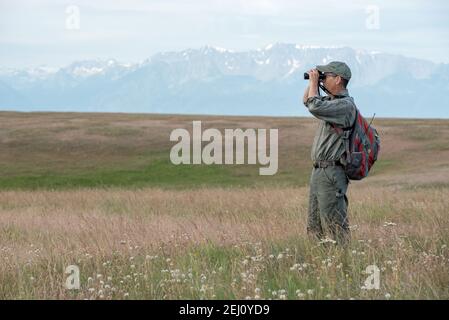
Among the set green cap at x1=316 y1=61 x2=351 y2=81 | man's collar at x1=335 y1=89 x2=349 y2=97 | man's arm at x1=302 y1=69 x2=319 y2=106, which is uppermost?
green cap at x1=316 y1=61 x2=351 y2=81

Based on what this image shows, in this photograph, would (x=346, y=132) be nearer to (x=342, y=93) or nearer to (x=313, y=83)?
(x=342, y=93)

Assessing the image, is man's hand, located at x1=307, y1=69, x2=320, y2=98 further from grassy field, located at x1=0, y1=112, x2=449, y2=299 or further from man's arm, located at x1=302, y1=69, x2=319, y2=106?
grassy field, located at x1=0, y1=112, x2=449, y2=299

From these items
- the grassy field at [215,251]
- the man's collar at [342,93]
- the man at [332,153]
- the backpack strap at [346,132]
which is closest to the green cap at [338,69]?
the man at [332,153]

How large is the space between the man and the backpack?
7 cm

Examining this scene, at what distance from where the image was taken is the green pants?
7.81 metres

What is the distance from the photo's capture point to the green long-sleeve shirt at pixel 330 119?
7590 mm

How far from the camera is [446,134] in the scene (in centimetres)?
5181

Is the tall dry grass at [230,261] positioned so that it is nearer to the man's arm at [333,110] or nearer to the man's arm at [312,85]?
the man's arm at [333,110]

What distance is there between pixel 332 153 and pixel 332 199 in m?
0.53

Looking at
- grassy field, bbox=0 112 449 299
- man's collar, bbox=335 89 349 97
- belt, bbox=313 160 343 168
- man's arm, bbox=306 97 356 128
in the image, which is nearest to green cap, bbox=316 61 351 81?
man's collar, bbox=335 89 349 97

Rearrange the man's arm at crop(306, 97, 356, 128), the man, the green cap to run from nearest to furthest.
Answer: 1. the man's arm at crop(306, 97, 356, 128)
2. the man
3. the green cap

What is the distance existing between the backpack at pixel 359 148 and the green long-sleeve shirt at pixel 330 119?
77mm
